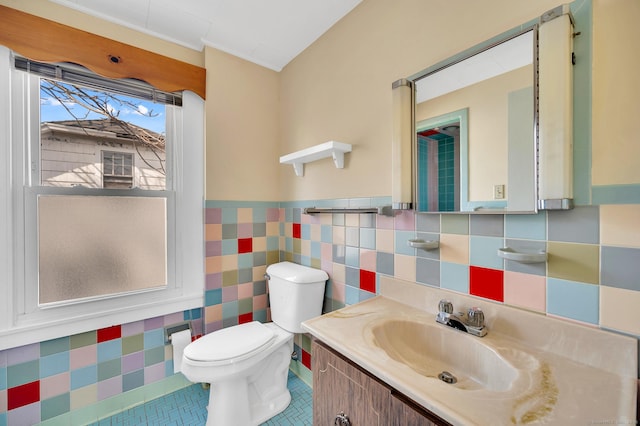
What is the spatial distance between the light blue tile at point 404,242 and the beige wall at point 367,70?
207 mm

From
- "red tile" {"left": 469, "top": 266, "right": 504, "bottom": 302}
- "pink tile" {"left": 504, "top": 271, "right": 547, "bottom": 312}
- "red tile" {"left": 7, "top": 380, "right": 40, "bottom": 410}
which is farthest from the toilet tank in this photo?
"red tile" {"left": 7, "top": 380, "right": 40, "bottom": 410}

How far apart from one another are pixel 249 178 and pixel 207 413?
148 cm

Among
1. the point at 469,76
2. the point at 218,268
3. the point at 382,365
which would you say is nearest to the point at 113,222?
the point at 218,268

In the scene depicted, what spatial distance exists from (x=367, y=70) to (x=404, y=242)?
2.98 ft

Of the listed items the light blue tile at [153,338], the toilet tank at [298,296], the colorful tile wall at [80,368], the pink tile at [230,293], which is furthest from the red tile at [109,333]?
the toilet tank at [298,296]

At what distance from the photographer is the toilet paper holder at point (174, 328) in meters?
1.67

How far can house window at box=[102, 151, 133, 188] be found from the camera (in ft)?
5.04

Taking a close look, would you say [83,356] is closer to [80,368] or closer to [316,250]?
[80,368]

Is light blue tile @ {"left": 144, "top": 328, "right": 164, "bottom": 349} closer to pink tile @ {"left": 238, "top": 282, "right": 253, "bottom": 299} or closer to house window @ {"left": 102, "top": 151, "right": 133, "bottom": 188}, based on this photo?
pink tile @ {"left": 238, "top": 282, "right": 253, "bottom": 299}

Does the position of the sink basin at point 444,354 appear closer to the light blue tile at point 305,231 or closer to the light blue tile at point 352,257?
the light blue tile at point 352,257

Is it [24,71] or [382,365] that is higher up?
[24,71]

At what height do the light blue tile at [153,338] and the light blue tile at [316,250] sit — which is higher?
the light blue tile at [316,250]

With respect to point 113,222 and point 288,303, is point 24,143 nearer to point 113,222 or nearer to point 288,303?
point 113,222

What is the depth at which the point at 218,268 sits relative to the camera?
70.4 inches
